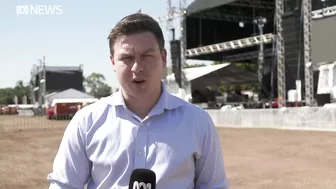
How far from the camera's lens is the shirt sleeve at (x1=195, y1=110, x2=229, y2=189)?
164 centimetres

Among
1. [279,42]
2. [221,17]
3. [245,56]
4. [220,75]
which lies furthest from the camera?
[245,56]

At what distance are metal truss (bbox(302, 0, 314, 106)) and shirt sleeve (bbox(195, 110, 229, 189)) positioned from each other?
2452cm

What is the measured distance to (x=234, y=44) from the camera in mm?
33344

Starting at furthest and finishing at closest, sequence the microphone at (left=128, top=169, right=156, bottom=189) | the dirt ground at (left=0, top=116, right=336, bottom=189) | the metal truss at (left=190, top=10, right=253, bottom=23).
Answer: the metal truss at (left=190, top=10, right=253, bottom=23) → the dirt ground at (left=0, top=116, right=336, bottom=189) → the microphone at (left=128, top=169, right=156, bottom=189)

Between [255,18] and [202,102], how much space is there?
349 inches

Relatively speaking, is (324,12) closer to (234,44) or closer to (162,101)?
(234,44)

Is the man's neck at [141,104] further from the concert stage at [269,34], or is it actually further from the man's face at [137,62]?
the concert stage at [269,34]

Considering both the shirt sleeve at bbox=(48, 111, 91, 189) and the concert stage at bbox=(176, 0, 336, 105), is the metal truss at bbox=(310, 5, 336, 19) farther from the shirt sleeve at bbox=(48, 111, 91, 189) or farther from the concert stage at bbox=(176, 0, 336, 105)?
the shirt sleeve at bbox=(48, 111, 91, 189)

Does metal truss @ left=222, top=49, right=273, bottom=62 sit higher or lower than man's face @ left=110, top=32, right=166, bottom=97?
higher

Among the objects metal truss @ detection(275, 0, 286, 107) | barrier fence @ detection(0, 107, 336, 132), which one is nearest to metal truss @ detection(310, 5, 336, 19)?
metal truss @ detection(275, 0, 286, 107)

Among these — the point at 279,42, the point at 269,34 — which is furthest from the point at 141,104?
the point at 269,34

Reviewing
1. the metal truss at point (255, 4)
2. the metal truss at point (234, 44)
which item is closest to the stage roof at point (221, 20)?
the metal truss at point (255, 4)

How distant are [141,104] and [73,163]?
13.1 inches

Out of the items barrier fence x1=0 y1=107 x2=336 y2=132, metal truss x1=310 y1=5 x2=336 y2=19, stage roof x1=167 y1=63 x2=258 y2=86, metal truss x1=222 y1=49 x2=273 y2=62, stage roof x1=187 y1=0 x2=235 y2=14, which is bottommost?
barrier fence x1=0 y1=107 x2=336 y2=132
